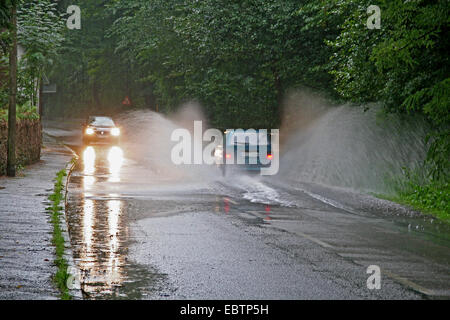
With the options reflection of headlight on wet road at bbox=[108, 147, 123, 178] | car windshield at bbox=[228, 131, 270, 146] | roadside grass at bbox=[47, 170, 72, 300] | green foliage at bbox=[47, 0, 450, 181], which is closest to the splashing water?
green foliage at bbox=[47, 0, 450, 181]

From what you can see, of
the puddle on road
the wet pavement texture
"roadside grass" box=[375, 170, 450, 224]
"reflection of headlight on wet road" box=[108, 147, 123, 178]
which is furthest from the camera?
"reflection of headlight on wet road" box=[108, 147, 123, 178]

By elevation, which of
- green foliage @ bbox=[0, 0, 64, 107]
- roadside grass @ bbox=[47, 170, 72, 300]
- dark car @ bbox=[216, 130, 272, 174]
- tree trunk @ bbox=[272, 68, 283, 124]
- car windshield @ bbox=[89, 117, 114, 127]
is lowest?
roadside grass @ bbox=[47, 170, 72, 300]

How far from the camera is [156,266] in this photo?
356 inches

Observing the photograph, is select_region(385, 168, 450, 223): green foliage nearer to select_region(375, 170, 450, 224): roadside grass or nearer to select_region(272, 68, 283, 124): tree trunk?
select_region(375, 170, 450, 224): roadside grass

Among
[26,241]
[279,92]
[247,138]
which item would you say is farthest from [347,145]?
[26,241]

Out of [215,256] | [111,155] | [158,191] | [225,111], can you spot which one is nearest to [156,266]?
[215,256]

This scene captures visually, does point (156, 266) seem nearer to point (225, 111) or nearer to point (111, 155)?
point (111, 155)

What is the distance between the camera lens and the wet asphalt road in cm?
797

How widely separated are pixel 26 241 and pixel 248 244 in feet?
10.6

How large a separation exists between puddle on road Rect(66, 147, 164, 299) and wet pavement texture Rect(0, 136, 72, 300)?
1.35ft

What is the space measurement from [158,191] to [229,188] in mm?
2178

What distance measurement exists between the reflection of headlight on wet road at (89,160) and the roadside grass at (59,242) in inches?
247

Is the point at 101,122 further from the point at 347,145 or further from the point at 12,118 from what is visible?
the point at 12,118

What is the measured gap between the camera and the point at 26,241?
33.5 feet
